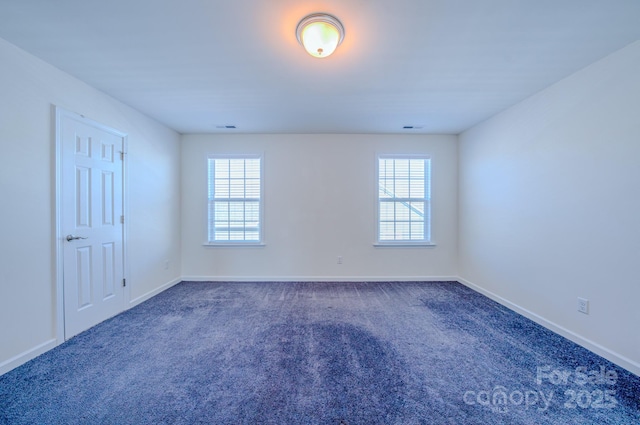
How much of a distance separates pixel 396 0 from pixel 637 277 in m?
2.72

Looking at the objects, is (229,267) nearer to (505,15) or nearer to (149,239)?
(149,239)

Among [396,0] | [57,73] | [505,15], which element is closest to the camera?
[396,0]

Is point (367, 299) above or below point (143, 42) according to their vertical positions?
below

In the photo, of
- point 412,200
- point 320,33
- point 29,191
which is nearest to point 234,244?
point 29,191

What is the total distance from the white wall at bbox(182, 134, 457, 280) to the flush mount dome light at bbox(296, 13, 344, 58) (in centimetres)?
244

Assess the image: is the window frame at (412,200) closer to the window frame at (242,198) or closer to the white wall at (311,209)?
the white wall at (311,209)

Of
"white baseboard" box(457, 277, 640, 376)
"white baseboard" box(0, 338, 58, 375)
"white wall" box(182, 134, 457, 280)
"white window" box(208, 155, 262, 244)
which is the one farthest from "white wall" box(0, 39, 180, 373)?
"white baseboard" box(457, 277, 640, 376)

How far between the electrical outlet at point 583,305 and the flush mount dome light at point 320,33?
3124 mm

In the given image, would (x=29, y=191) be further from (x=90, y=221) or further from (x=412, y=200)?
(x=412, y=200)

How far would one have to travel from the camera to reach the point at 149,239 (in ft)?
11.5

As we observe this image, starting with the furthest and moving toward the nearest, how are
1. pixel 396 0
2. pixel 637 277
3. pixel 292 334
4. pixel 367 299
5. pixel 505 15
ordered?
pixel 367 299, pixel 292 334, pixel 637 277, pixel 505 15, pixel 396 0

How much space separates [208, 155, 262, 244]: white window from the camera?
14.0 ft

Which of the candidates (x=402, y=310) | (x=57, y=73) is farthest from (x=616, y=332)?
(x=57, y=73)

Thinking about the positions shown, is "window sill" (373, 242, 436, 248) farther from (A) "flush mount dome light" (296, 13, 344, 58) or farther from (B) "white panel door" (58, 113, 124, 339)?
(B) "white panel door" (58, 113, 124, 339)
